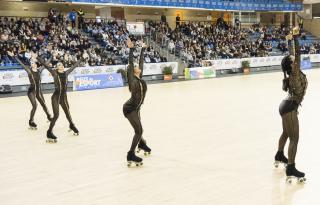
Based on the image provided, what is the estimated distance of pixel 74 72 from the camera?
25641 millimetres

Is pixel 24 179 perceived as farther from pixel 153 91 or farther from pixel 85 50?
pixel 85 50

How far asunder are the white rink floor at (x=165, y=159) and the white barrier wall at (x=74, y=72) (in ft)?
24.9

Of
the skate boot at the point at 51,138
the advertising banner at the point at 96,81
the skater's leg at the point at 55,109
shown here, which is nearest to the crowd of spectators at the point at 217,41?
the advertising banner at the point at 96,81

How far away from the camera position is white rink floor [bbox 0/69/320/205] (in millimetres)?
6586

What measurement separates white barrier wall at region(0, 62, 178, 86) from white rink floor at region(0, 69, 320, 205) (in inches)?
298

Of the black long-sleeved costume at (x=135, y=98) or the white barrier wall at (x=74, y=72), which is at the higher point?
the black long-sleeved costume at (x=135, y=98)

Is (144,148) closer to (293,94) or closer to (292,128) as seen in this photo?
(292,128)

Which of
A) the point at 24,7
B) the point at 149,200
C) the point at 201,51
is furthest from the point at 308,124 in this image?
the point at 24,7

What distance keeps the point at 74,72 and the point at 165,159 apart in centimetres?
1786

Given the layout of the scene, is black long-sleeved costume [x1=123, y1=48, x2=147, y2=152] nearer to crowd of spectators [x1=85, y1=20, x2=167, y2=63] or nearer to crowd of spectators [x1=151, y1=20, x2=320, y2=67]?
crowd of spectators [x1=85, y1=20, x2=167, y2=63]

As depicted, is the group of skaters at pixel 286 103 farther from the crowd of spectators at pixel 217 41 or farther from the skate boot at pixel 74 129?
the crowd of spectators at pixel 217 41

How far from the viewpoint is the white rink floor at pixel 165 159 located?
6586 mm

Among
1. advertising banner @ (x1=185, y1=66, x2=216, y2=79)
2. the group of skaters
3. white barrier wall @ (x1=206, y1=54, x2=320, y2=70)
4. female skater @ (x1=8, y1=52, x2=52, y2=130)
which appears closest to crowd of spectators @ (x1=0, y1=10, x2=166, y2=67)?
advertising banner @ (x1=185, y1=66, x2=216, y2=79)

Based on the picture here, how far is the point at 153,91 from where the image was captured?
23156 mm
